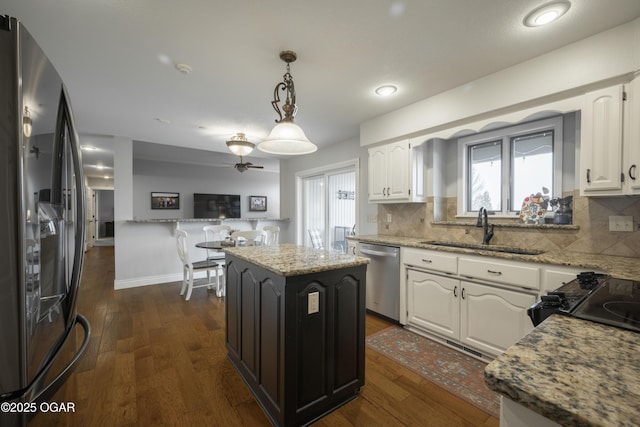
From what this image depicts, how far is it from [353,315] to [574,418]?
1.39m

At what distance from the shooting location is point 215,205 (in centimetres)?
829

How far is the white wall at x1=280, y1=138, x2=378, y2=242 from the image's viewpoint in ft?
13.4

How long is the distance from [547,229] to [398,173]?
1.49 meters

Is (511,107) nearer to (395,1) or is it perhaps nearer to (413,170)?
(413,170)

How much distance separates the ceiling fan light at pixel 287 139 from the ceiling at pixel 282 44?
2.00 feet

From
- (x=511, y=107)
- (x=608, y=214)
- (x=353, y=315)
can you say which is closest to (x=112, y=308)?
(x=353, y=315)

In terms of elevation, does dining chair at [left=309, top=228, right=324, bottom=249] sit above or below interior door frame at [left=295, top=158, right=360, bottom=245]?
below

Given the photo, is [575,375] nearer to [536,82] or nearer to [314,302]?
[314,302]

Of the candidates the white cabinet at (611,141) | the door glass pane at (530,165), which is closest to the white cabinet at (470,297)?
the white cabinet at (611,141)

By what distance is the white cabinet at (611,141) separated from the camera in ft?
5.65

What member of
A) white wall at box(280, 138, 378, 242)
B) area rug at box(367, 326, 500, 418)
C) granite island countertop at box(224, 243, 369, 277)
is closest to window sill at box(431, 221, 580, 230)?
white wall at box(280, 138, 378, 242)

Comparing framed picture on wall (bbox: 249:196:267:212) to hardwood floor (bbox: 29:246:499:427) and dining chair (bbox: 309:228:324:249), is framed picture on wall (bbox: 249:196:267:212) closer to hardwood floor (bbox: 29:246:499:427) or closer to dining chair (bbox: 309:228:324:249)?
dining chair (bbox: 309:228:324:249)

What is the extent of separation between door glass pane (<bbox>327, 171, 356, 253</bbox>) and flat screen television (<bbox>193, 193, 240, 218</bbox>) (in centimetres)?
469

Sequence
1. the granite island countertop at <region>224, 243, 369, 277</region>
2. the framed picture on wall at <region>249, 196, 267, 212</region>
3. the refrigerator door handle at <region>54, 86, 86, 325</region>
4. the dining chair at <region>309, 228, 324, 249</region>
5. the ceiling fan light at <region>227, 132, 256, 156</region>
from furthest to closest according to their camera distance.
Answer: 1. the framed picture on wall at <region>249, 196, 267, 212</region>
2. the dining chair at <region>309, 228, 324, 249</region>
3. the ceiling fan light at <region>227, 132, 256, 156</region>
4. the granite island countertop at <region>224, 243, 369, 277</region>
5. the refrigerator door handle at <region>54, 86, 86, 325</region>
